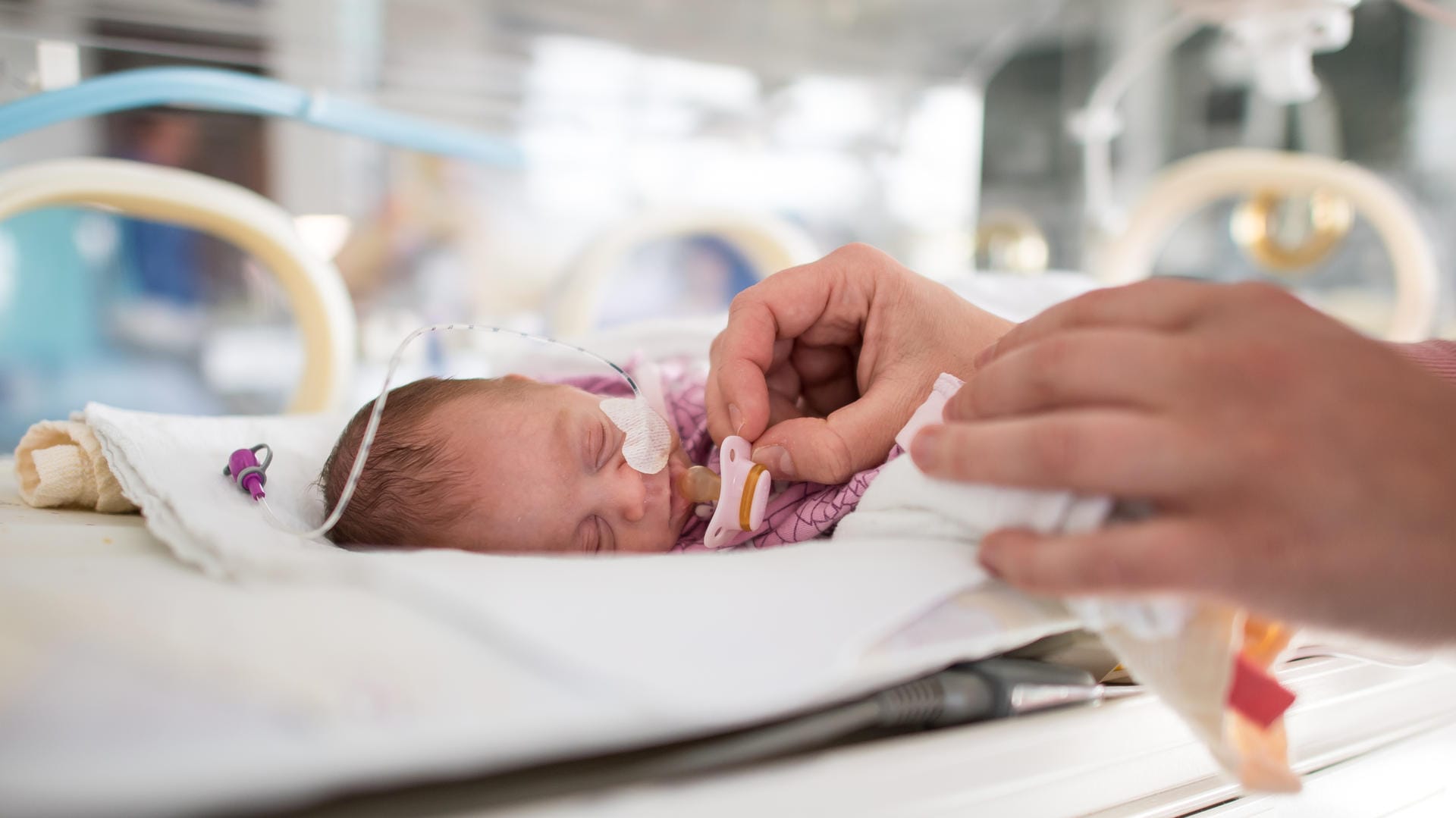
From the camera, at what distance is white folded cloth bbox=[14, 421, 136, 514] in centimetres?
96

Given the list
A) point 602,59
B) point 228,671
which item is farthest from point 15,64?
point 228,671

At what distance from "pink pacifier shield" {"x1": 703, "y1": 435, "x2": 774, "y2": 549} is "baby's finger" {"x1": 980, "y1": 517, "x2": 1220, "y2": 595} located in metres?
0.34


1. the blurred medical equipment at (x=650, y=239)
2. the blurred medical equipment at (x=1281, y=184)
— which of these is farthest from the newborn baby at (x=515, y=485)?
the blurred medical equipment at (x=1281, y=184)

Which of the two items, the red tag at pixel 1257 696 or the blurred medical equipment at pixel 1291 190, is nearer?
the red tag at pixel 1257 696

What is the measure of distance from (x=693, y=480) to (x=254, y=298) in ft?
4.41

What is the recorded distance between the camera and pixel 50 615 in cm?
56

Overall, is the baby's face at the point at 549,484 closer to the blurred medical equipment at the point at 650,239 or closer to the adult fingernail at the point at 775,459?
the adult fingernail at the point at 775,459

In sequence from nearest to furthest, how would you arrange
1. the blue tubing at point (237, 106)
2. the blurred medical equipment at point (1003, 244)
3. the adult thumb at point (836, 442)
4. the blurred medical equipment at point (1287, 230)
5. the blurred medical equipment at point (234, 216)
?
the adult thumb at point (836, 442), the blurred medical equipment at point (234, 216), the blue tubing at point (237, 106), the blurred medical equipment at point (1287, 230), the blurred medical equipment at point (1003, 244)

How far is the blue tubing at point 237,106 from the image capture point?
143cm

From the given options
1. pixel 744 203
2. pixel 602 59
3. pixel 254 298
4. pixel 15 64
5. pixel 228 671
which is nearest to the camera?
pixel 228 671

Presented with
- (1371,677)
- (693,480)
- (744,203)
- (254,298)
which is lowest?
(1371,677)

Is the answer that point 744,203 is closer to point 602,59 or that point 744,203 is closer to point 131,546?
point 602,59

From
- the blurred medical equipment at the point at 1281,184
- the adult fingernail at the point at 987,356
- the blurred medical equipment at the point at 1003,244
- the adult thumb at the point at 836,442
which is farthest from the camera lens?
the blurred medical equipment at the point at 1003,244

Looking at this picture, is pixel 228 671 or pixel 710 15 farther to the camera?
pixel 710 15
